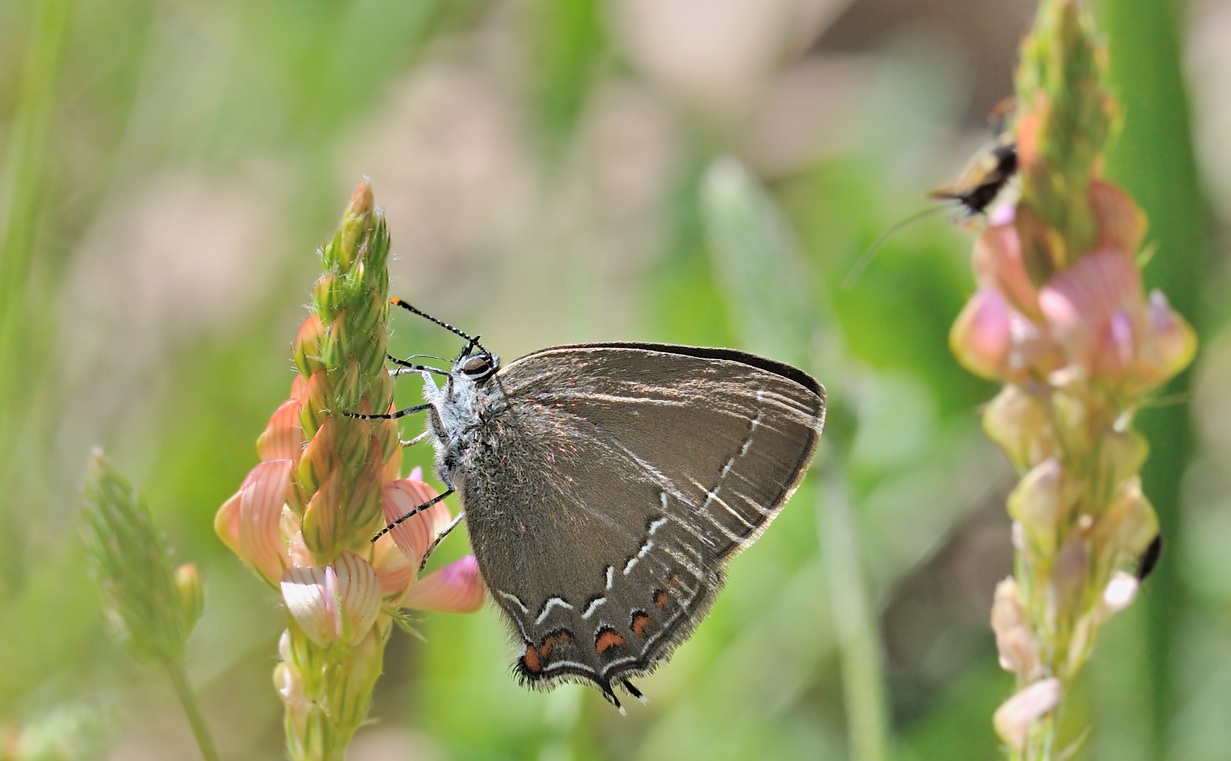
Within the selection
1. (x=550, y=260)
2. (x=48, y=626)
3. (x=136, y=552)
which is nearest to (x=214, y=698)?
(x=48, y=626)

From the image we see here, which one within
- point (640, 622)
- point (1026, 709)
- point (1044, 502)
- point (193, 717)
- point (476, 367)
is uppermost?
point (476, 367)

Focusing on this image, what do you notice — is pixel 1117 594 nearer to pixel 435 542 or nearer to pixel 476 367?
pixel 435 542

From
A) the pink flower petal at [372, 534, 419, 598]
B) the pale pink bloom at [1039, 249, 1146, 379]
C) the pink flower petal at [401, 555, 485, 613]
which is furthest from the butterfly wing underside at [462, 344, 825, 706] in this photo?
the pale pink bloom at [1039, 249, 1146, 379]

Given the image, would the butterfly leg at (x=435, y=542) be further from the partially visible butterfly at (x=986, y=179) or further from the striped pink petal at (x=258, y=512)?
the partially visible butterfly at (x=986, y=179)

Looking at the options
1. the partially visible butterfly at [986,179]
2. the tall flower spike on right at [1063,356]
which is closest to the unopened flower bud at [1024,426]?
the tall flower spike on right at [1063,356]

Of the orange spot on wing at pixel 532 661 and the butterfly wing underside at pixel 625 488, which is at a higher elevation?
the butterfly wing underside at pixel 625 488

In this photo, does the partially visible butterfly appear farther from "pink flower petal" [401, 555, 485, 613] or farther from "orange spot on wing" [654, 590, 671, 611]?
"orange spot on wing" [654, 590, 671, 611]

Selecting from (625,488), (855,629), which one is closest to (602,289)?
(625,488)
